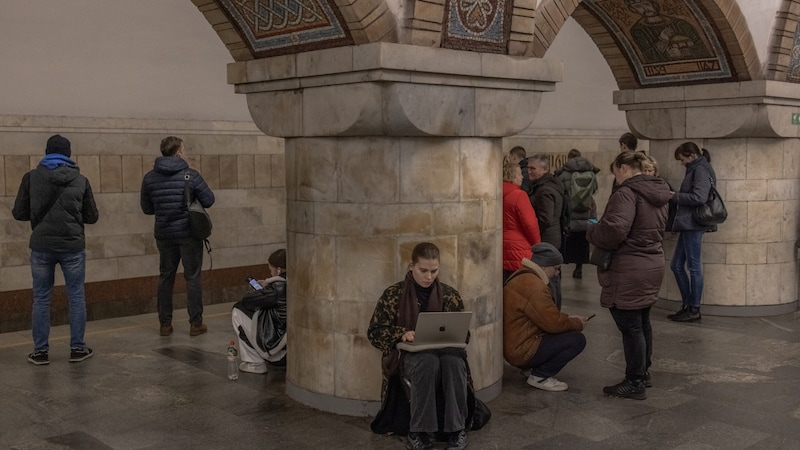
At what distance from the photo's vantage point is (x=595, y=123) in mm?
13711

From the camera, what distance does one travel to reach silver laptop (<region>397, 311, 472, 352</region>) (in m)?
4.74

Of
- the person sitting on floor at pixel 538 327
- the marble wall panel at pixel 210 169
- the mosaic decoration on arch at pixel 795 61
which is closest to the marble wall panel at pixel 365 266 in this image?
the person sitting on floor at pixel 538 327

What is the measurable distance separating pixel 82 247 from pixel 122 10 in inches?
113

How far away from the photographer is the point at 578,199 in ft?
33.6

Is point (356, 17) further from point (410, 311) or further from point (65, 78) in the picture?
point (65, 78)

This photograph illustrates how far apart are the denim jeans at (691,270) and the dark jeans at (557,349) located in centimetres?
294

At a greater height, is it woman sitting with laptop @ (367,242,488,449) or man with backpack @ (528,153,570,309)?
man with backpack @ (528,153,570,309)

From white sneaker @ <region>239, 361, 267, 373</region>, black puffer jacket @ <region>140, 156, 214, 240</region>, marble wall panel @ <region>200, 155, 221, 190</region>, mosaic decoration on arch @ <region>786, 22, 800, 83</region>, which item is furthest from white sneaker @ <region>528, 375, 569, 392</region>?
mosaic decoration on arch @ <region>786, 22, 800, 83</region>

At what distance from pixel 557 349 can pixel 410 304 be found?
148 cm

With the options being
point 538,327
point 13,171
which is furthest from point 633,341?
point 13,171

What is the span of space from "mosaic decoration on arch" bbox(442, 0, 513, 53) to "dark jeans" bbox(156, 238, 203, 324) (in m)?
3.34

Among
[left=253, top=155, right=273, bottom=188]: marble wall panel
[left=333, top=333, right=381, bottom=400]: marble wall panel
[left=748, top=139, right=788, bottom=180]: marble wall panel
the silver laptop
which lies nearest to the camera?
the silver laptop

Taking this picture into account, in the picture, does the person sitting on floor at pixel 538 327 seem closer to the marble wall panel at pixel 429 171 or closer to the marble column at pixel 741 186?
the marble wall panel at pixel 429 171

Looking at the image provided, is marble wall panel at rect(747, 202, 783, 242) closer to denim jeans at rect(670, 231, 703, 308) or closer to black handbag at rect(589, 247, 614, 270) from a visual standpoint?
denim jeans at rect(670, 231, 703, 308)
